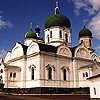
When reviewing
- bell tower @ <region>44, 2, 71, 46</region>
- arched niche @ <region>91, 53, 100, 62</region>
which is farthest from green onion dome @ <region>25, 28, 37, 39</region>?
arched niche @ <region>91, 53, 100, 62</region>

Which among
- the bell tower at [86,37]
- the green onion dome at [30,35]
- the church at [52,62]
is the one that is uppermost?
the green onion dome at [30,35]

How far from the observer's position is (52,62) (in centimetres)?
3353

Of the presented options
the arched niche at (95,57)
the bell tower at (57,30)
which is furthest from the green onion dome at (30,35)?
the arched niche at (95,57)

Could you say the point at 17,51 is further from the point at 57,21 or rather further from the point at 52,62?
the point at 57,21

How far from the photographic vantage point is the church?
3266 centimetres

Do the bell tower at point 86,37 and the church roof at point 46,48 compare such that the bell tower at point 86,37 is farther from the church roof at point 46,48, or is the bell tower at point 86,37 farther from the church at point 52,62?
the church roof at point 46,48

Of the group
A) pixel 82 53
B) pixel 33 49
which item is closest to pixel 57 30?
pixel 82 53

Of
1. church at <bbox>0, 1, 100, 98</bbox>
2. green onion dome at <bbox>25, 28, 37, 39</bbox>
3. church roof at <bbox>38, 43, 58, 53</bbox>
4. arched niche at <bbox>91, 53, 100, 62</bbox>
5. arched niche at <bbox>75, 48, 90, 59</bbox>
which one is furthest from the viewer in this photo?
green onion dome at <bbox>25, 28, 37, 39</bbox>

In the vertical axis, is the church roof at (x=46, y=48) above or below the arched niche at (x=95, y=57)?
above

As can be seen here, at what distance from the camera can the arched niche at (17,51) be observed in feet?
119

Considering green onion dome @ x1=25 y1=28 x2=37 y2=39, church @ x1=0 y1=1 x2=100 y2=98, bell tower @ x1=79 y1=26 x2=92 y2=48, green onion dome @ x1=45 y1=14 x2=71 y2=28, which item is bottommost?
church @ x1=0 y1=1 x2=100 y2=98

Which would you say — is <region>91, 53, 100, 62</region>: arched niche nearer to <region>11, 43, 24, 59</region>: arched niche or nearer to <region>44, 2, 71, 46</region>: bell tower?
<region>44, 2, 71, 46</region>: bell tower

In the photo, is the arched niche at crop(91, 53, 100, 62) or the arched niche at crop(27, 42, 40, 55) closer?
the arched niche at crop(27, 42, 40, 55)

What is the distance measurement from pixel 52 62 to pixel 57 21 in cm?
956
